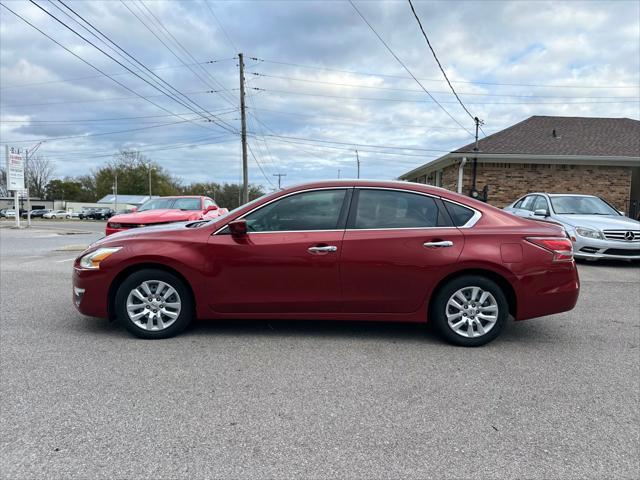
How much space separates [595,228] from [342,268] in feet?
23.9

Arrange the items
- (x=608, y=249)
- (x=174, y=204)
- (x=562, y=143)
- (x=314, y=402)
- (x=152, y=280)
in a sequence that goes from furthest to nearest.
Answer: (x=562, y=143)
(x=174, y=204)
(x=608, y=249)
(x=152, y=280)
(x=314, y=402)

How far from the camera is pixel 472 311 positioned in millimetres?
4102

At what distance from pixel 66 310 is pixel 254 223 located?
2.88m

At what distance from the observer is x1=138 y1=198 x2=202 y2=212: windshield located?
1130 centimetres

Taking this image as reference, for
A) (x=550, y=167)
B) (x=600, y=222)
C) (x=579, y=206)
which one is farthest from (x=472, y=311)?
(x=550, y=167)

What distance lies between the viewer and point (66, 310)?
17.4 ft

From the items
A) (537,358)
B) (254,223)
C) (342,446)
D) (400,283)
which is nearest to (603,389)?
(537,358)

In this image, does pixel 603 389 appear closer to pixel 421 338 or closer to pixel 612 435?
pixel 612 435

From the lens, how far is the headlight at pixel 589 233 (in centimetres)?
886

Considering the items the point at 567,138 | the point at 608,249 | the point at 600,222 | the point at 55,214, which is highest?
the point at 567,138

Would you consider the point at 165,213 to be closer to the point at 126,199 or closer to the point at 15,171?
the point at 15,171

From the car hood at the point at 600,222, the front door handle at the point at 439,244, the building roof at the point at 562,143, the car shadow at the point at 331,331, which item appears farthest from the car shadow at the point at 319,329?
the building roof at the point at 562,143

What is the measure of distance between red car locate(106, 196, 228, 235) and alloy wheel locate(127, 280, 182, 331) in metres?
4.17

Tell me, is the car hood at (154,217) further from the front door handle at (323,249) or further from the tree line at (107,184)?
the tree line at (107,184)
